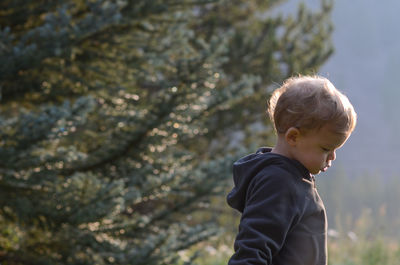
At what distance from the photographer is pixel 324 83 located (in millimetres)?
1946

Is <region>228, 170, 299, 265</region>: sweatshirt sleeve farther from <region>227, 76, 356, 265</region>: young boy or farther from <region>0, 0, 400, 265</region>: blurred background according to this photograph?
<region>0, 0, 400, 265</region>: blurred background

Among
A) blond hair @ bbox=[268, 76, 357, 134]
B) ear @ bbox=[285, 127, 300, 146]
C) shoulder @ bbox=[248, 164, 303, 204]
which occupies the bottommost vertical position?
shoulder @ bbox=[248, 164, 303, 204]

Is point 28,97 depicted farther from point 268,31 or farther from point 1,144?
point 268,31

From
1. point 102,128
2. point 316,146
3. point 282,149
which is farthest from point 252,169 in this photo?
point 102,128

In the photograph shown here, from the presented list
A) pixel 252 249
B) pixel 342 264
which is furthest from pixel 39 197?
pixel 342 264

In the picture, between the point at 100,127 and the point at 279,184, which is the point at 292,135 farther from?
the point at 100,127

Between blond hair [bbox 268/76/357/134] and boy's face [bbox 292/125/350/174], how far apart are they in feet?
0.08

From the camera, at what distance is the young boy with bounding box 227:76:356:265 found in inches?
71.5

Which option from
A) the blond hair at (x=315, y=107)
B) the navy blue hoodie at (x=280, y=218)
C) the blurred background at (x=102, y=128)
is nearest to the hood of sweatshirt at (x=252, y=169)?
the navy blue hoodie at (x=280, y=218)

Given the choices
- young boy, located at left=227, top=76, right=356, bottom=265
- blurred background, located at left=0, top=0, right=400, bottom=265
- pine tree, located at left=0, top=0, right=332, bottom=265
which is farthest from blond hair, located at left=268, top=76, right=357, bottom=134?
pine tree, located at left=0, top=0, right=332, bottom=265

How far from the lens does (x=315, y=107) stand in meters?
1.88

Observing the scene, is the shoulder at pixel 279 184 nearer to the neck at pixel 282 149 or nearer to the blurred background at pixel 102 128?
the neck at pixel 282 149

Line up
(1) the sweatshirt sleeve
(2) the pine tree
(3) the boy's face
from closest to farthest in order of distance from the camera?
(1) the sweatshirt sleeve → (3) the boy's face → (2) the pine tree

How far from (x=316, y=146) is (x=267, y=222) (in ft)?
1.14
